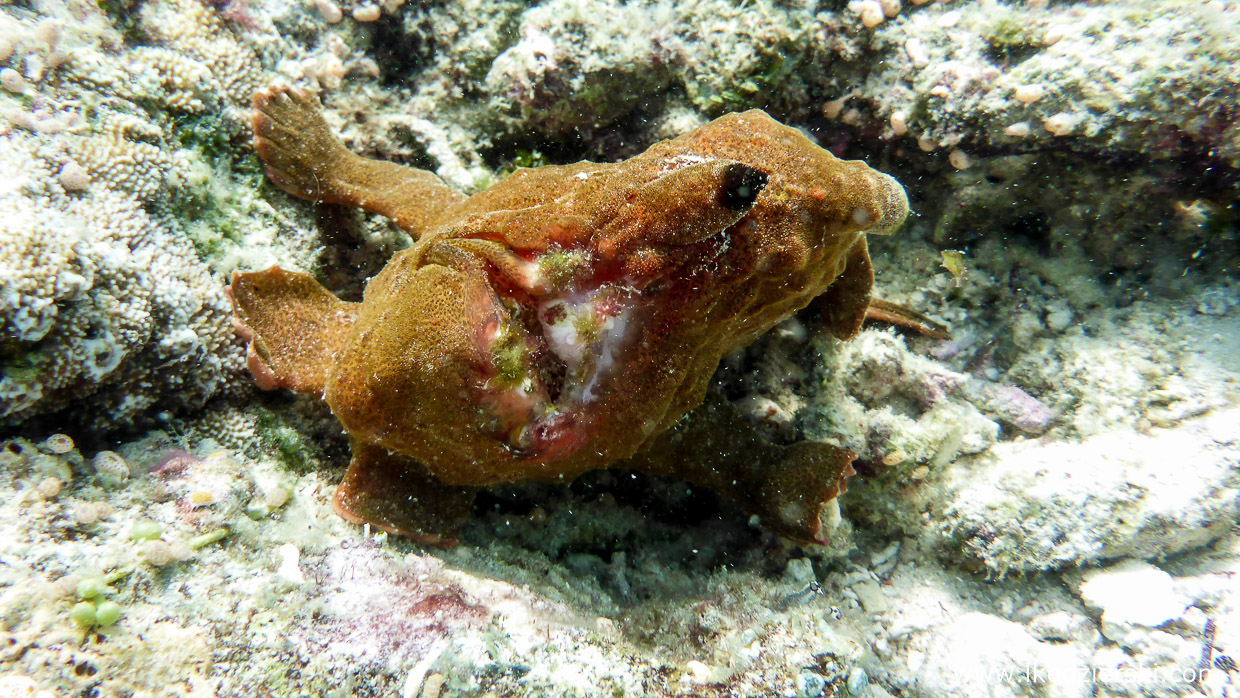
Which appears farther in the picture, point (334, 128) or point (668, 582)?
point (334, 128)


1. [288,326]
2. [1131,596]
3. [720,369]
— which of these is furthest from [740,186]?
[1131,596]

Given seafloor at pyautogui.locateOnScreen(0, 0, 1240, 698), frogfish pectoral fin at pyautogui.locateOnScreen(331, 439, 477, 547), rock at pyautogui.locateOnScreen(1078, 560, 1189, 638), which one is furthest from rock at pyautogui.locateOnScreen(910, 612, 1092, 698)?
frogfish pectoral fin at pyautogui.locateOnScreen(331, 439, 477, 547)

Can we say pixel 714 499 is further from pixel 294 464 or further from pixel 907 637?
pixel 294 464

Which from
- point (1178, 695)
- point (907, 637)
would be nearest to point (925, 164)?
point (907, 637)

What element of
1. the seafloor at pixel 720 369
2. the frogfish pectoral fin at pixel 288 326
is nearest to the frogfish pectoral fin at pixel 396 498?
the seafloor at pixel 720 369

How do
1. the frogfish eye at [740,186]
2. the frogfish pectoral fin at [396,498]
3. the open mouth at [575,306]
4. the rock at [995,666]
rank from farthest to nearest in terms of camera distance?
the rock at [995,666] < the frogfish pectoral fin at [396,498] < the open mouth at [575,306] < the frogfish eye at [740,186]

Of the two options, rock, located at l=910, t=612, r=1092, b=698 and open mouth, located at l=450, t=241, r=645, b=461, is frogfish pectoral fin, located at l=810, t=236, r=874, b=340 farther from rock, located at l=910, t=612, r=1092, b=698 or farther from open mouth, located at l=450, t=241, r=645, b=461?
rock, located at l=910, t=612, r=1092, b=698

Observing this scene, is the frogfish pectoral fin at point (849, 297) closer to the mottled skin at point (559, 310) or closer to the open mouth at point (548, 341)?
the mottled skin at point (559, 310)

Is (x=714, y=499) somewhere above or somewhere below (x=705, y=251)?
below
